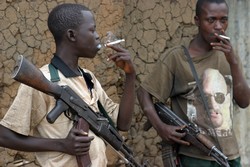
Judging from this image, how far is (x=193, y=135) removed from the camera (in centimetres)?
384

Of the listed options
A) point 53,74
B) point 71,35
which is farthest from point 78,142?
point 71,35

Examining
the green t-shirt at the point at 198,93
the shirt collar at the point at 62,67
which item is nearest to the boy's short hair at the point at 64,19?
the shirt collar at the point at 62,67

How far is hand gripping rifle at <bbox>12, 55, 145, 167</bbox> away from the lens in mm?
2924

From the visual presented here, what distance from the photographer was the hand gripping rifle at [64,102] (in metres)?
2.92

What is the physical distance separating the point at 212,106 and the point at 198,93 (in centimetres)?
11

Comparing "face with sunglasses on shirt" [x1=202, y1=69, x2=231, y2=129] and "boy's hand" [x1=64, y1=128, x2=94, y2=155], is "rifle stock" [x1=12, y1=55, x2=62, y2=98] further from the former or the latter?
"face with sunglasses on shirt" [x1=202, y1=69, x2=231, y2=129]

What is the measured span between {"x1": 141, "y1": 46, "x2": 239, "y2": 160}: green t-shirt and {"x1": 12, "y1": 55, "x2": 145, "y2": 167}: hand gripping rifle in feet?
2.23

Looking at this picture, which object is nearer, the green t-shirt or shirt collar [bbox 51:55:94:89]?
shirt collar [bbox 51:55:94:89]

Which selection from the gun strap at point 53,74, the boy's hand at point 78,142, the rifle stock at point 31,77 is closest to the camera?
the rifle stock at point 31,77

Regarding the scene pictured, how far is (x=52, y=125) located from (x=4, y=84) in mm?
1293

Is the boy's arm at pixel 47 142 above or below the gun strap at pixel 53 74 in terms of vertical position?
below

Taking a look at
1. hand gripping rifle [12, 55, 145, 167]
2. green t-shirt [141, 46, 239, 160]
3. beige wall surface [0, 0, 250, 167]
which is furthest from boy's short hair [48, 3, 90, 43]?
beige wall surface [0, 0, 250, 167]

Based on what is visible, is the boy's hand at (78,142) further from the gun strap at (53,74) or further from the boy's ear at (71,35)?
the boy's ear at (71,35)

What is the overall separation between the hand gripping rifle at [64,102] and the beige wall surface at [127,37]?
1.29 m
